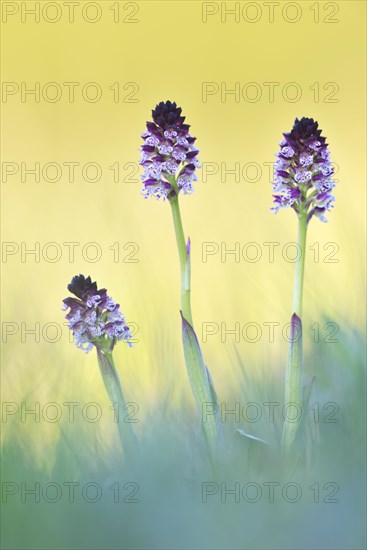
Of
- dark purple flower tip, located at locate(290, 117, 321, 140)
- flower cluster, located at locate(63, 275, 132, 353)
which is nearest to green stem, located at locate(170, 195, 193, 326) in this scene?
flower cluster, located at locate(63, 275, 132, 353)

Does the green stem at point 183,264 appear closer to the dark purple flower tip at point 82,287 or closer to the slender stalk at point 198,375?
the slender stalk at point 198,375

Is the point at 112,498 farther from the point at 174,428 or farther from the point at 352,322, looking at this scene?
the point at 352,322

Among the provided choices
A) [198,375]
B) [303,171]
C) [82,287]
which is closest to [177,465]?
[198,375]

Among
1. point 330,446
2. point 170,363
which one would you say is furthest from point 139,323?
point 330,446

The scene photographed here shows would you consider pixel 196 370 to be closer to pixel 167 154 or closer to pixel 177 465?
pixel 177 465

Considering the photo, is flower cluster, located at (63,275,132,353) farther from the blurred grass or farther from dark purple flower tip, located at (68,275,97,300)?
the blurred grass
